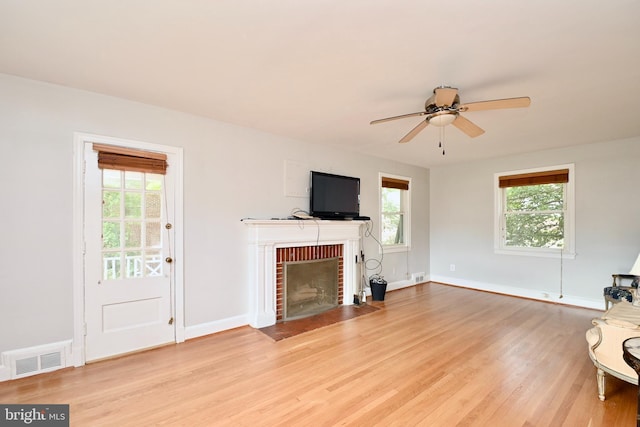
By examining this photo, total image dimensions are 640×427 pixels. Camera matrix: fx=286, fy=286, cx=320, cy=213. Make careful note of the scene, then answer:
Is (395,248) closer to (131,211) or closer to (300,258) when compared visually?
(300,258)

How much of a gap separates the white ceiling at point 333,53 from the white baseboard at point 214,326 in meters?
2.36

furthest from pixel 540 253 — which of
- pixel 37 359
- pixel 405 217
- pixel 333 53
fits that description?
pixel 37 359

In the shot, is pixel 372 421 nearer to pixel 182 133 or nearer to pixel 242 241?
pixel 242 241

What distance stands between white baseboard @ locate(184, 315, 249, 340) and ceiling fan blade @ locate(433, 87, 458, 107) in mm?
3134

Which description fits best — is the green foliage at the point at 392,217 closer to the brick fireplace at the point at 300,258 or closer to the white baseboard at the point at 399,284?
the white baseboard at the point at 399,284

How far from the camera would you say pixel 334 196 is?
4301mm

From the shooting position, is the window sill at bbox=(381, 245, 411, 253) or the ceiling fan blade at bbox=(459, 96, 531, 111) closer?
the ceiling fan blade at bbox=(459, 96, 531, 111)

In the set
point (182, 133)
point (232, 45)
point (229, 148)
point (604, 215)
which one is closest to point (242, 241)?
point (229, 148)

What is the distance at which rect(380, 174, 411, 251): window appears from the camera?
528 cm

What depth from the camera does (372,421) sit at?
1.86 metres

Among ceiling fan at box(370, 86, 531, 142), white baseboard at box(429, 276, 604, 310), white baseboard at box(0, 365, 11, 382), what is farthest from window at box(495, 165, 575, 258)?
white baseboard at box(0, 365, 11, 382)

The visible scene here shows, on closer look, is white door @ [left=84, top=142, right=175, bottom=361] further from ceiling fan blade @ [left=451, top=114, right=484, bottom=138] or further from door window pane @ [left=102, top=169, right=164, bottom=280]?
ceiling fan blade @ [left=451, top=114, right=484, bottom=138]

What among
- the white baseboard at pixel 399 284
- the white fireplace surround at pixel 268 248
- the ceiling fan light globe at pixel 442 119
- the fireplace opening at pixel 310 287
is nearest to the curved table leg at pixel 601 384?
the ceiling fan light globe at pixel 442 119

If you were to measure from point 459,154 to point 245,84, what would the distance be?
3.91m
